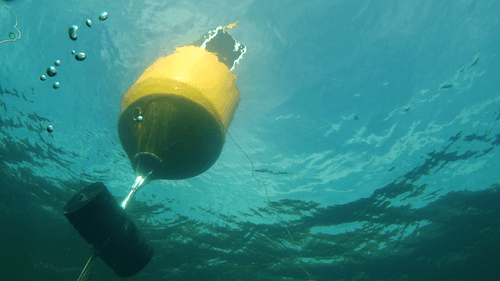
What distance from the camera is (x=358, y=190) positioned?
449 inches

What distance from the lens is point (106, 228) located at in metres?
2.39

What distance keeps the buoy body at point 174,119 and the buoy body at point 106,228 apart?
69 cm

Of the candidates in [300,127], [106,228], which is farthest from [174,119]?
[300,127]

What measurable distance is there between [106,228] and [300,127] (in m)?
6.81

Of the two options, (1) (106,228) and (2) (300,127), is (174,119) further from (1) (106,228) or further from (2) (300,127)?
(2) (300,127)

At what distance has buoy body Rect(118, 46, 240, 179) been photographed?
2.90 metres

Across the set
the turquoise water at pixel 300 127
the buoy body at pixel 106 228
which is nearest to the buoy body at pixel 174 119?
the buoy body at pixel 106 228

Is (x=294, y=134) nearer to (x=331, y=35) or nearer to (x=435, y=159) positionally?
(x=331, y=35)

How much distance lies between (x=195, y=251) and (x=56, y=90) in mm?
14204

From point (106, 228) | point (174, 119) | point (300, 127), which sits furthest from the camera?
point (300, 127)

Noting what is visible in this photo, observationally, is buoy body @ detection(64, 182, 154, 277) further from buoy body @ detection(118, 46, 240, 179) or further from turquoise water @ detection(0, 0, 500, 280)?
turquoise water @ detection(0, 0, 500, 280)

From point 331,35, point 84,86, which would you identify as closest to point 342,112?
point 331,35

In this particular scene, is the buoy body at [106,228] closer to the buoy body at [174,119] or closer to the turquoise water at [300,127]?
the buoy body at [174,119]

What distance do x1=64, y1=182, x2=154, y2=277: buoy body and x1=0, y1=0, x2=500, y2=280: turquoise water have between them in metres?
5.05
